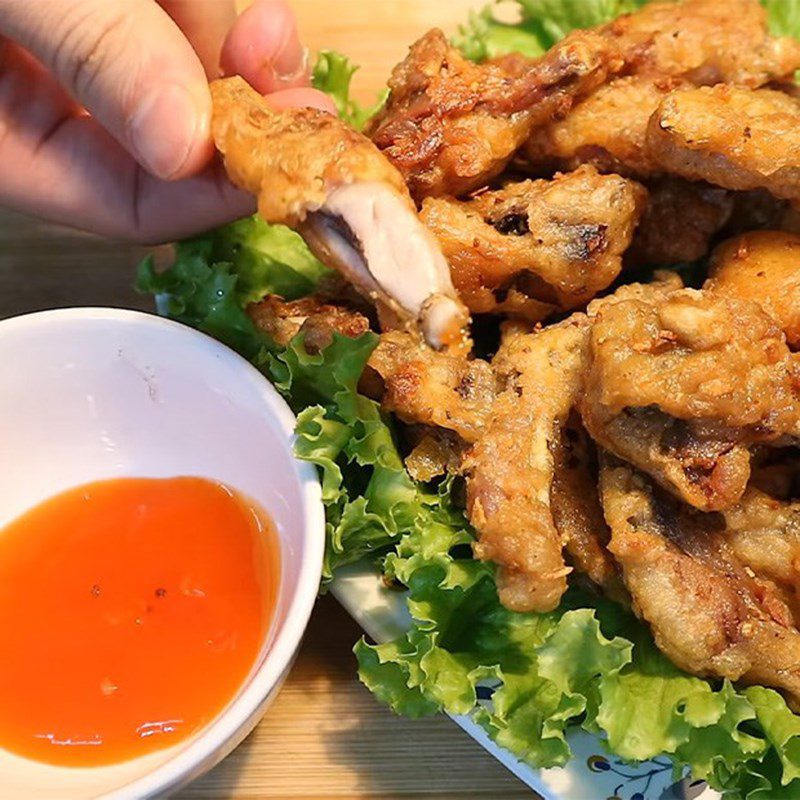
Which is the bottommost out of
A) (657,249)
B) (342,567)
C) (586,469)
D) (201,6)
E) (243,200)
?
(342,567)

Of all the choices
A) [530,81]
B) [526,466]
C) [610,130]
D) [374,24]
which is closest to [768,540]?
[526,466]

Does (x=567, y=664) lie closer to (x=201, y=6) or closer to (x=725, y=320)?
(x=725, y=320)

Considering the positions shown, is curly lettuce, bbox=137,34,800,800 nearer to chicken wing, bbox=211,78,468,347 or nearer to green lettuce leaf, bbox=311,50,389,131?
chicken wing, bbox=211,78,468,347

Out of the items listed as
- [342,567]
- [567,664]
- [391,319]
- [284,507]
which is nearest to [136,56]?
[391,319]

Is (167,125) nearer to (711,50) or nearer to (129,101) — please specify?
(129,101)

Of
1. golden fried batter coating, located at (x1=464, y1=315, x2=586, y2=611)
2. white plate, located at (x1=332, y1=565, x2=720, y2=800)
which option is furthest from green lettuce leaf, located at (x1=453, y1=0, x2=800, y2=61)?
white plate, located at (x1=332, y1=565, x2=720, y2=800)

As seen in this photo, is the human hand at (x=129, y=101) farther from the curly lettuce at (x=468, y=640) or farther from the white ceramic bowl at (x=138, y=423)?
the white ceramic bowl at (x=138, y=423)
